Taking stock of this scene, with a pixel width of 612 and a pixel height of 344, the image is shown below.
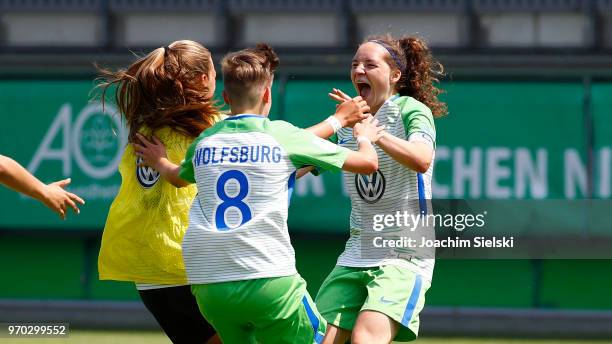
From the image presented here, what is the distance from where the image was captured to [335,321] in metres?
5.84

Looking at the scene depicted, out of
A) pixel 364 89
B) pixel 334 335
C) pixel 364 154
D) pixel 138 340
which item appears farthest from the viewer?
pixel 138 340

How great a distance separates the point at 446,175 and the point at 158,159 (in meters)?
5.37

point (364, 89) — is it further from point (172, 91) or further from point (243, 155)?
point (243, 155)

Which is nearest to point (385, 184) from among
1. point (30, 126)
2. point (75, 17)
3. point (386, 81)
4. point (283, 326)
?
point (386, 81)

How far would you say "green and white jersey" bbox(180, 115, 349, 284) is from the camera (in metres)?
4.99

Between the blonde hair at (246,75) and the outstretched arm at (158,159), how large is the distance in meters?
0.46

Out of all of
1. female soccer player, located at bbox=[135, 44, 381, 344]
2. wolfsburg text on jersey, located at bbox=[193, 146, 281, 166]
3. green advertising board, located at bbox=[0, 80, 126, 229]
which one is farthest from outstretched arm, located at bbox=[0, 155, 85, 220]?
green advertising board, located at bbox=[0, 80, 126, 229]

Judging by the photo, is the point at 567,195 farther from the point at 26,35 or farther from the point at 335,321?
the point at 26,35

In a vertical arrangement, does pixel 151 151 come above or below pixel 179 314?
above

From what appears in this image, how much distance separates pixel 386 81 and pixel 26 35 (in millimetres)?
7814

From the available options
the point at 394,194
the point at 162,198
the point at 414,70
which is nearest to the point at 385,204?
the point at 394,194

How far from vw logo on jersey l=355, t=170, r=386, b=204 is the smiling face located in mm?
362

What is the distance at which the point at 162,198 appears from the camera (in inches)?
223

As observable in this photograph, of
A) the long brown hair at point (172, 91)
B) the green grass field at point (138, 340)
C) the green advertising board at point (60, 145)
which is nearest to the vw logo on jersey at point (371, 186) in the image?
the long brown hair at point (172, 91)
